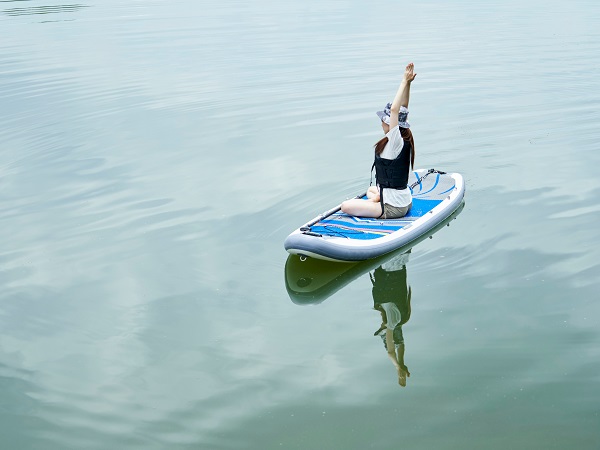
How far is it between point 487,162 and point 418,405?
21.1 ft

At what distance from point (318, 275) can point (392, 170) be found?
1.58m

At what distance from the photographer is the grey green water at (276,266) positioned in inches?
220

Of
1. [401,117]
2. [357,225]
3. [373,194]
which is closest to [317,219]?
[357,225]

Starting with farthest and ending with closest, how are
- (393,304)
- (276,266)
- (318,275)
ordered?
(276,266) < (318,275) < (393,304)

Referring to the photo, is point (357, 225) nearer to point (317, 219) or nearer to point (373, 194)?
point (317, 219)

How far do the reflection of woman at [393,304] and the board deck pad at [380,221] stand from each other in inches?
15.5

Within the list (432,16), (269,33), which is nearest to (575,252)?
(269,33)

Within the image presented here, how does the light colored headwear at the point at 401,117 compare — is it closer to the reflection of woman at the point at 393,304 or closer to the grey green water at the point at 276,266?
the grey green water at the point at 276,266

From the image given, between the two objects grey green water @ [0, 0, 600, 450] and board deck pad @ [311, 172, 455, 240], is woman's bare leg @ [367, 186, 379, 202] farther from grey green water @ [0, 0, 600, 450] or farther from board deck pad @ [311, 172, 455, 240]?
grey green water @ [0, 0, 600, 450]

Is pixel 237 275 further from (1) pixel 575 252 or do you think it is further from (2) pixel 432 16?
(2) pixel 432 16

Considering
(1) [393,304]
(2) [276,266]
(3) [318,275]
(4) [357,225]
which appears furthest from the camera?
(4) [357,225]

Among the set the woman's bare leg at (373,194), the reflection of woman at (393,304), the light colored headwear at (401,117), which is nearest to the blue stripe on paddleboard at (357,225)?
the reflection of woman at (393,304)

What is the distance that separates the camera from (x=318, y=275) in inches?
313

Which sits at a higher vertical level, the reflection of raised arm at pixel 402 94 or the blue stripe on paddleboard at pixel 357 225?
the reflection of raised arm at pixel 402 94
